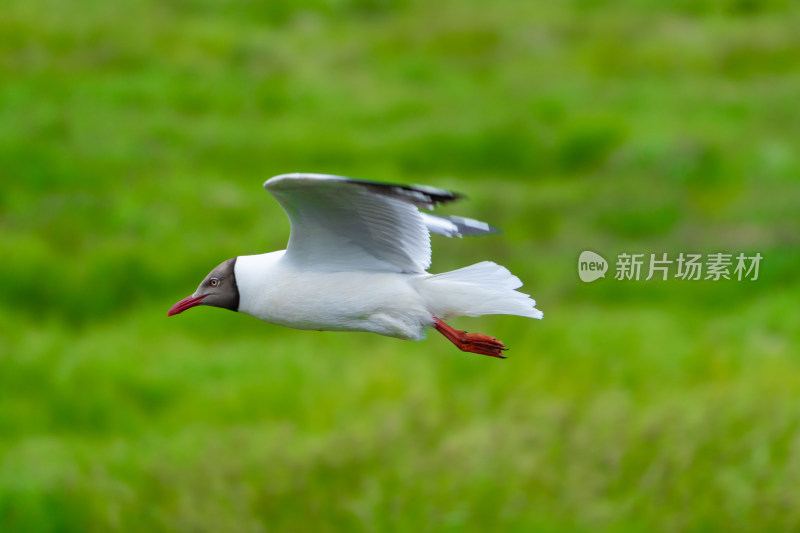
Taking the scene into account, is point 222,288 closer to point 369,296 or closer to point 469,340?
point 369,296

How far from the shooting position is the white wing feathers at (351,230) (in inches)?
198

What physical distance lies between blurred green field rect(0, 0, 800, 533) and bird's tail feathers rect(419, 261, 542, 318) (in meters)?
4.99

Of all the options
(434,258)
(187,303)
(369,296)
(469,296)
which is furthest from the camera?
(434,258)

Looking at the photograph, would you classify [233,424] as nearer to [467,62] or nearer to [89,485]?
[89,485]

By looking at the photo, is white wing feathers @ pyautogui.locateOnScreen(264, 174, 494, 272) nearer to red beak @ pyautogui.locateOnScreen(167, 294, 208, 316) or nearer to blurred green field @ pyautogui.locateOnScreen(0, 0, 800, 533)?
red beak @ pyautogui.locateOnScreen(167, 294, 208, 316)

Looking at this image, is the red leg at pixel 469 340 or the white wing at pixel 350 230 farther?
the red leg at pixel 469 340

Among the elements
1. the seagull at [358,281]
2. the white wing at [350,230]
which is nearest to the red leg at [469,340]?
the seagull at [358,281]

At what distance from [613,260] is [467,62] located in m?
10.5

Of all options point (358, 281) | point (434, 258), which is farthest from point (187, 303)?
point (434, 258)

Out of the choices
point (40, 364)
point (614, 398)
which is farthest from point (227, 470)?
point (40, 364)

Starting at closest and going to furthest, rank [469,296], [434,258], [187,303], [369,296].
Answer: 1. [369,296]
2. [469,296]
3. [187,303]
4. [434,258]

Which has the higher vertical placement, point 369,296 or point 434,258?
point 434,258

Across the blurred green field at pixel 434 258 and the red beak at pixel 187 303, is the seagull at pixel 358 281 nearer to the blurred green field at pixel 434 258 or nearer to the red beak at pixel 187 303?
the red beak at pixel 187 303

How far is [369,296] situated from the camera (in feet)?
17.1
